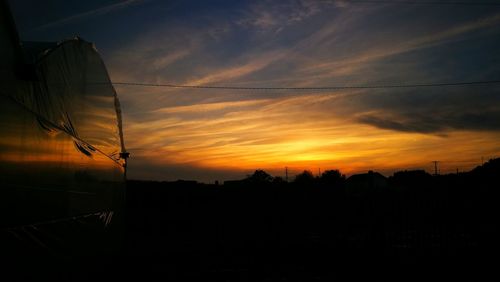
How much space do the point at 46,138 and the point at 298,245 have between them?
488 inches

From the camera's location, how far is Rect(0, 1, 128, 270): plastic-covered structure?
335 cm

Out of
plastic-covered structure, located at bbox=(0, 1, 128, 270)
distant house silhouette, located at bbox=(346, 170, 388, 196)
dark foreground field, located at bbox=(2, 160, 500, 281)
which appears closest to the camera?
plastic-covered structure, located at bbox=(0, 1, 128, 270)

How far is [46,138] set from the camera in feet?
13.7

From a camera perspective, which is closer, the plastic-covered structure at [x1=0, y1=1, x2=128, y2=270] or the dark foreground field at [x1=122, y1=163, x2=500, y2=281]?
the plastic-covered structure at [x1=0, y1=1, x2=128, y2=270]

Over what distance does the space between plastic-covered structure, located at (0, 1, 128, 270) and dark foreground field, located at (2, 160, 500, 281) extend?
37cm

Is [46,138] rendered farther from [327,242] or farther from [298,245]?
[327,242]

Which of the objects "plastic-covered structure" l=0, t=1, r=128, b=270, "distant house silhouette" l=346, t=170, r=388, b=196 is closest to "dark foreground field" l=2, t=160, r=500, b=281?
"plastic-covered structure" l=0, t=1, r=128, b=270

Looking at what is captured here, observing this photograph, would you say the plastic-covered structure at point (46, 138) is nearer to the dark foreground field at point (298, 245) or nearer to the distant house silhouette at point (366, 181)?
the dark foreground field at point (298, 245)

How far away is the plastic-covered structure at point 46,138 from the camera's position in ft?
11.0

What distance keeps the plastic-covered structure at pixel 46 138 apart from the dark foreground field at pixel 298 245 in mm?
371

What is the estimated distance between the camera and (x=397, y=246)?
575 inches

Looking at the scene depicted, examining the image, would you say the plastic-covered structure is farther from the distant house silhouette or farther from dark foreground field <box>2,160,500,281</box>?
the distant house silhouette

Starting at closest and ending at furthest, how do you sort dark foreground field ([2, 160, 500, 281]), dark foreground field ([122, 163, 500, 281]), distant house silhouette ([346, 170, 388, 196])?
dark foreground field ([2, 160, 500, 281])
dark foreground field ([122, 163, 500, 281])
distant house silhouette ([346, 170, 388, 196])

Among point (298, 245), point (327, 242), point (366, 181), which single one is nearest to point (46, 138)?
point (298, 245)
